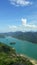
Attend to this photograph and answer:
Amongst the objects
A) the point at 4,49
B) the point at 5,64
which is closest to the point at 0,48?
the point at 4,49

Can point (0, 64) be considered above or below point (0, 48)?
below

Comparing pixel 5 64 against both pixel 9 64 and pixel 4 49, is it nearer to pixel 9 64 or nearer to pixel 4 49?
pixel 9 64

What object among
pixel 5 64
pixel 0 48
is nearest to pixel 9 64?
pixel 5 64

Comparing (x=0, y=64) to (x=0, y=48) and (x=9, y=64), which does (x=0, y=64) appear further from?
(x=0, y=48)

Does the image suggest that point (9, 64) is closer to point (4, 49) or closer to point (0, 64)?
point (0, 64)

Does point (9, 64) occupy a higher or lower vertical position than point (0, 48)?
lower

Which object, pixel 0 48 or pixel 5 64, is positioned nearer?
pixel 5 64

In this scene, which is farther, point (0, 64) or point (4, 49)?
point (4, 49)
